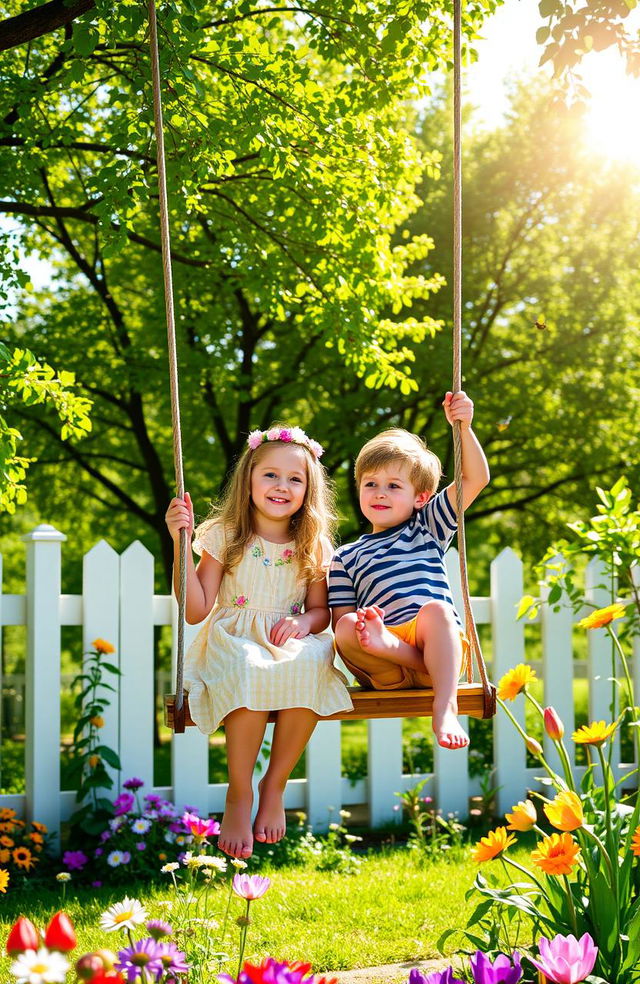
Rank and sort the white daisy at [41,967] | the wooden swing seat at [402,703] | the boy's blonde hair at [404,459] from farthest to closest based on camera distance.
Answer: the boy's blonde hair at [404,459]
the wooden swing seat at [402,703]
the white daisy at [41,967]

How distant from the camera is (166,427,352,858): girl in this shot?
9.43 ft

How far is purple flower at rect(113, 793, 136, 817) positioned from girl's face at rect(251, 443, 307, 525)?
2.11 m

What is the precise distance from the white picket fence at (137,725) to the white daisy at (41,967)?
3.72 m

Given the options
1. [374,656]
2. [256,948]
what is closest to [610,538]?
[374,656]

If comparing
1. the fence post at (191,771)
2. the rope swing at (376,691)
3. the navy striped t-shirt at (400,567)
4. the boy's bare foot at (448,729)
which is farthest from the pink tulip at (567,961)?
the fence post at (191,771)

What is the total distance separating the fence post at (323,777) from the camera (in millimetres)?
5340

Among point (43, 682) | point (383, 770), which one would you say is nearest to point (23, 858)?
point (43, 682)

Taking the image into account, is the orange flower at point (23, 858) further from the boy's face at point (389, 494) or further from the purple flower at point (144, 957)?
the purple flower at point (144, 957)

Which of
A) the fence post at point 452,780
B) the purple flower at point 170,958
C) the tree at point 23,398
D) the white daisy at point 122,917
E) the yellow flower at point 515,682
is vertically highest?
the tree at point 23,398

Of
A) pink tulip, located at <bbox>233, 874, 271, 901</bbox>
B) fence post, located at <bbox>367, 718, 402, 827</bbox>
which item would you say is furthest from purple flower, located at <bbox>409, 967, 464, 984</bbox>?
fence post, located at <bbox>367, 718, 402, 827</bbox>

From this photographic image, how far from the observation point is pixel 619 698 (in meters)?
6.06

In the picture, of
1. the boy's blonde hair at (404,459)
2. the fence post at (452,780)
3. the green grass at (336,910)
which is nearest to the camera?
the boy's blonde hair at (404,459)

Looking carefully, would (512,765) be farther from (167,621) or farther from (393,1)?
(393,1)

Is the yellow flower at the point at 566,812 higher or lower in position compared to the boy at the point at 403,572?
lower
